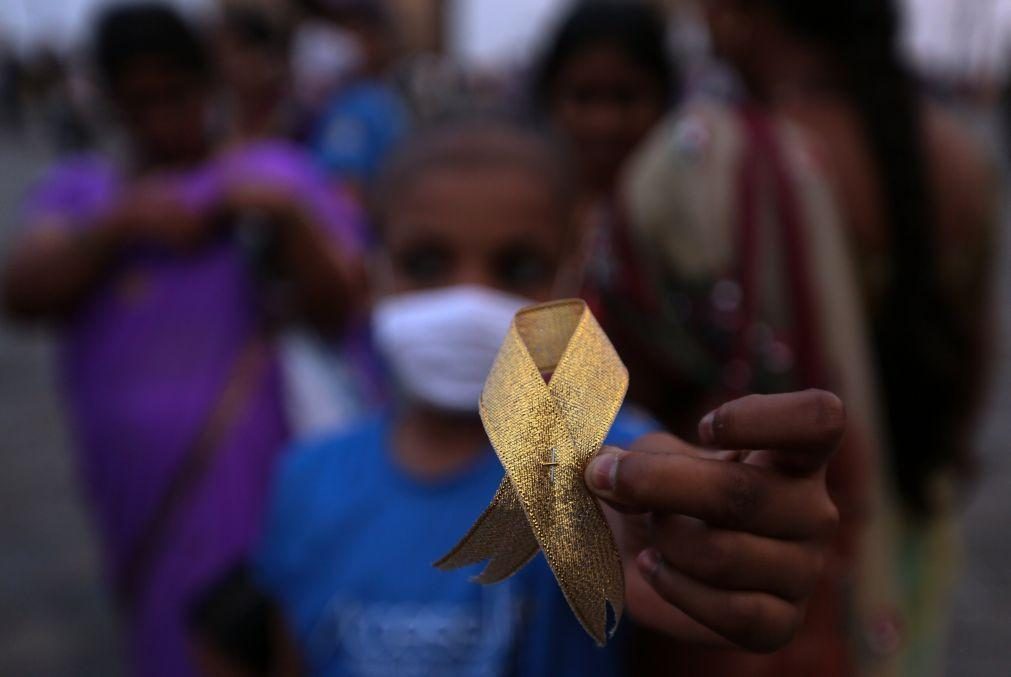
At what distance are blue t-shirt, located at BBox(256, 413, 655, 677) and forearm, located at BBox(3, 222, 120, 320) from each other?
1.04 metres

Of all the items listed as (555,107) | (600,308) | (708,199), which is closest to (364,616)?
(600,308)

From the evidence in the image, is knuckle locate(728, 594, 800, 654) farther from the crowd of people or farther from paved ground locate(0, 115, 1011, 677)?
paved ground locate(0, 115, 1011, 677)

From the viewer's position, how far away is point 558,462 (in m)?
0.52

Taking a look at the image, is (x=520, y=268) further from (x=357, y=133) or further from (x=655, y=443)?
(x=357, y=133)

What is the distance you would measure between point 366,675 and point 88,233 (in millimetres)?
1402

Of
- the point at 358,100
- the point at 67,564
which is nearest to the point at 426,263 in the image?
the point at 358,100

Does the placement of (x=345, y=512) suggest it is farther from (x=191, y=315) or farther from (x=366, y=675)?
(x=191, y=315)

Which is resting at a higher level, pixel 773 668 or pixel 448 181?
pixel 448 181

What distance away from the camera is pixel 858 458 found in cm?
140

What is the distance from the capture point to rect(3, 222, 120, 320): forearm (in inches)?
85.0

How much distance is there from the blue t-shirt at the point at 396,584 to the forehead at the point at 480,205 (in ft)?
0.95

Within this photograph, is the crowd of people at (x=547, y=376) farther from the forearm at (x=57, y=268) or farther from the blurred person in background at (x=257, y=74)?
the blurred person in background at (x=257, y=74)

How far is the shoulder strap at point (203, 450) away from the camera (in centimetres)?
213

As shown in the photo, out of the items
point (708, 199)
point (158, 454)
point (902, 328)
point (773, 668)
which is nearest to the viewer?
point (773, 668)
